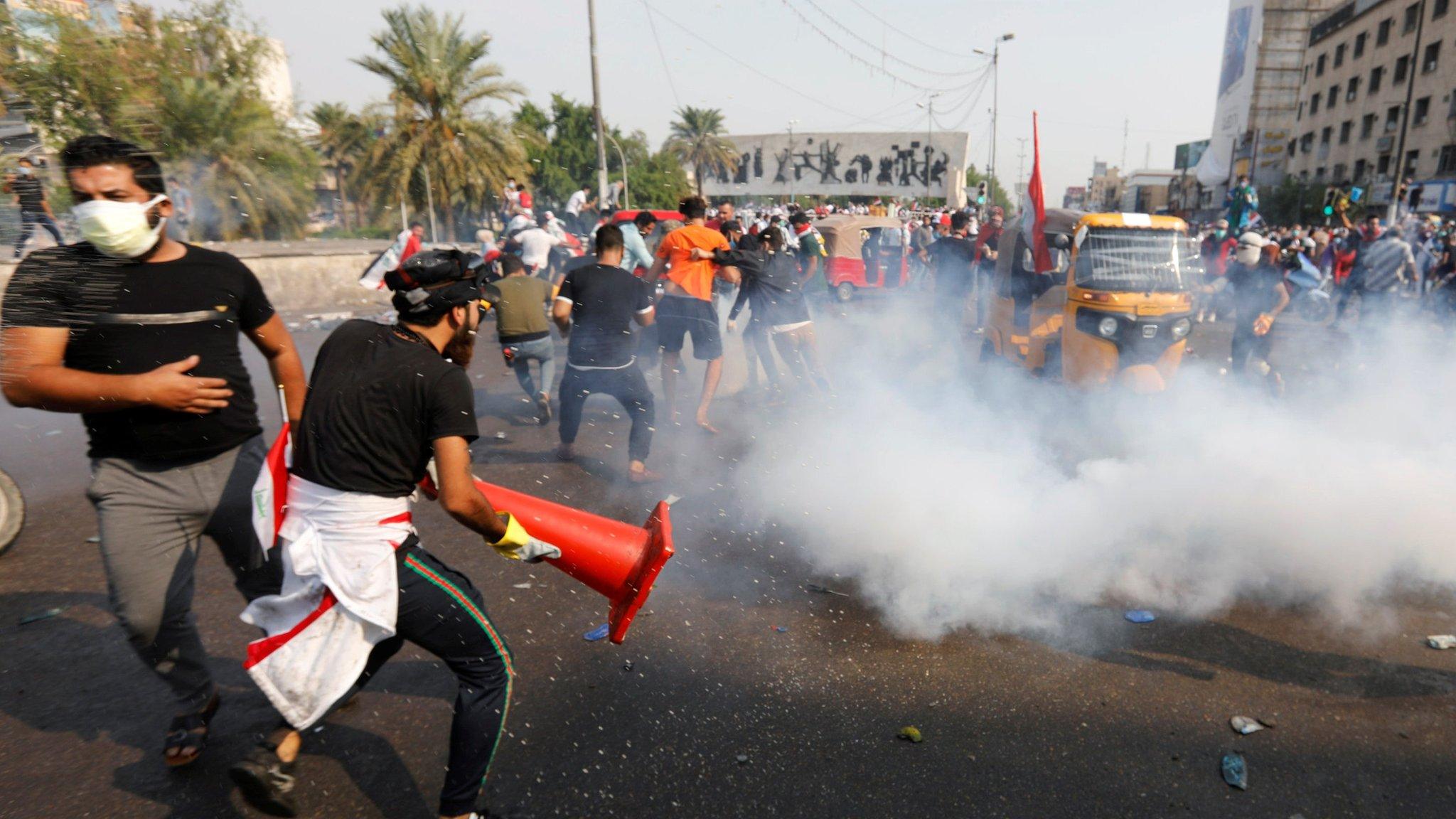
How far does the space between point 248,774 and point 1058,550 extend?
11.6 feet

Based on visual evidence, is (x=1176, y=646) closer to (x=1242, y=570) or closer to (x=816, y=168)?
(x=1242, y=570)

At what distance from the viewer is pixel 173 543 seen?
8.33ft

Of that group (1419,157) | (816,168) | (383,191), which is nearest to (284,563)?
(383,191)

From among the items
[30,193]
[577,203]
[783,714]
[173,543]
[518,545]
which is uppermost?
[577,203]

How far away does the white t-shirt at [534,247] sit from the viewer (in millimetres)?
11289

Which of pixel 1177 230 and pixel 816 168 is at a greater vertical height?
pixel 816 168

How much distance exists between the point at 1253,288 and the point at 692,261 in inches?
206

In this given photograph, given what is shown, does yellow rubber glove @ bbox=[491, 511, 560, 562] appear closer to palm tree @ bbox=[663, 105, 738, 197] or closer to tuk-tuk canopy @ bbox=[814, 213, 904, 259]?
tuk-tuk canopy @ bbox=[814, 213, 904, 259]

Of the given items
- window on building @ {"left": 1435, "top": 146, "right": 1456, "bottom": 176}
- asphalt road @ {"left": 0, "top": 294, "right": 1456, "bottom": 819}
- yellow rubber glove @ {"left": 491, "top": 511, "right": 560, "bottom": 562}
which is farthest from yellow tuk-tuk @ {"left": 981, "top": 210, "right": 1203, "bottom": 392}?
window on building @ {"left": 1435, "top": 146, "right": 1456, "bottom": 176}

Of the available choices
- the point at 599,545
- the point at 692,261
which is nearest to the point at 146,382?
the point at 599,545

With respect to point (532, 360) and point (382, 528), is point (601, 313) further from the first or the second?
point (382, 528)

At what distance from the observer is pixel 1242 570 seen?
397 cm

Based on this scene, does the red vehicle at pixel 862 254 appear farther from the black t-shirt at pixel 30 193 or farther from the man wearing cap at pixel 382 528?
the man wearing cap at pixel 382 528

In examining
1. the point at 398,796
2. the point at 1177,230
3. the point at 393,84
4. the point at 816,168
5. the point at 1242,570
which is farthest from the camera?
the point at 816,168
